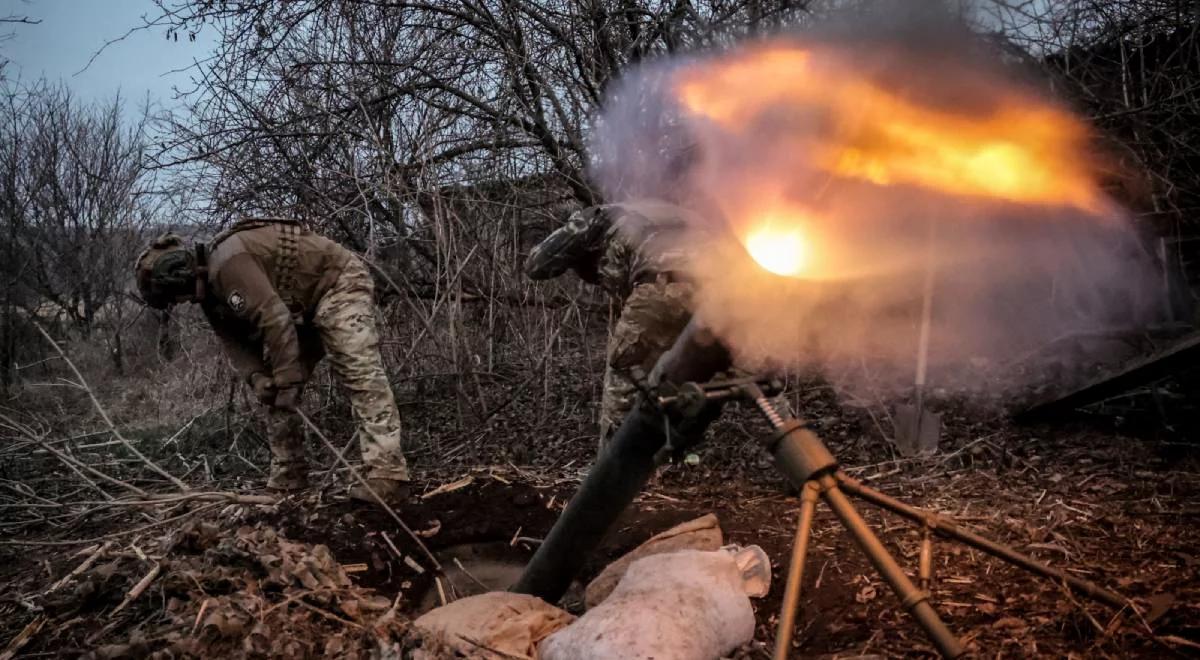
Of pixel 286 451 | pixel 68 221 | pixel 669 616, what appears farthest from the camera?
pixel 68 221

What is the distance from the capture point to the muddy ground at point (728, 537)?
265 cm

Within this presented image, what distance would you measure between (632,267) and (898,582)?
3.43 m

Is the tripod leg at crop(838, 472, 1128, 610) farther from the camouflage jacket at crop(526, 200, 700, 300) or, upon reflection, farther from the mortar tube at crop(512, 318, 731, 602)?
the camouflage jacket at crop(526, 200, 700, 300)

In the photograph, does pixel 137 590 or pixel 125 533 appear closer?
pixel 137 590

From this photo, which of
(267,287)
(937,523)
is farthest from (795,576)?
(267,287)

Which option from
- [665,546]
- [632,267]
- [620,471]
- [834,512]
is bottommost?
[665,546]

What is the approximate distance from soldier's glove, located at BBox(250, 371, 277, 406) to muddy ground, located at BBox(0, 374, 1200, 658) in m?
0.71

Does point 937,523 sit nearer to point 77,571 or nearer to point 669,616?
point 669,616

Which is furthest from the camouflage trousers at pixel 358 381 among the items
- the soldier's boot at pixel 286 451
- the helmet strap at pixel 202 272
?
the helmet strap at pixel 202 272

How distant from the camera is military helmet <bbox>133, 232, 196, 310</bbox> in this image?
4.89 metres

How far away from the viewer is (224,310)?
5191mm

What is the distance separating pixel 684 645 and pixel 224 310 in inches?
153

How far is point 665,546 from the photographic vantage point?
3670 mm

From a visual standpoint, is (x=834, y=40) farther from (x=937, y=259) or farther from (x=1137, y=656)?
(x=1137, y=656)
